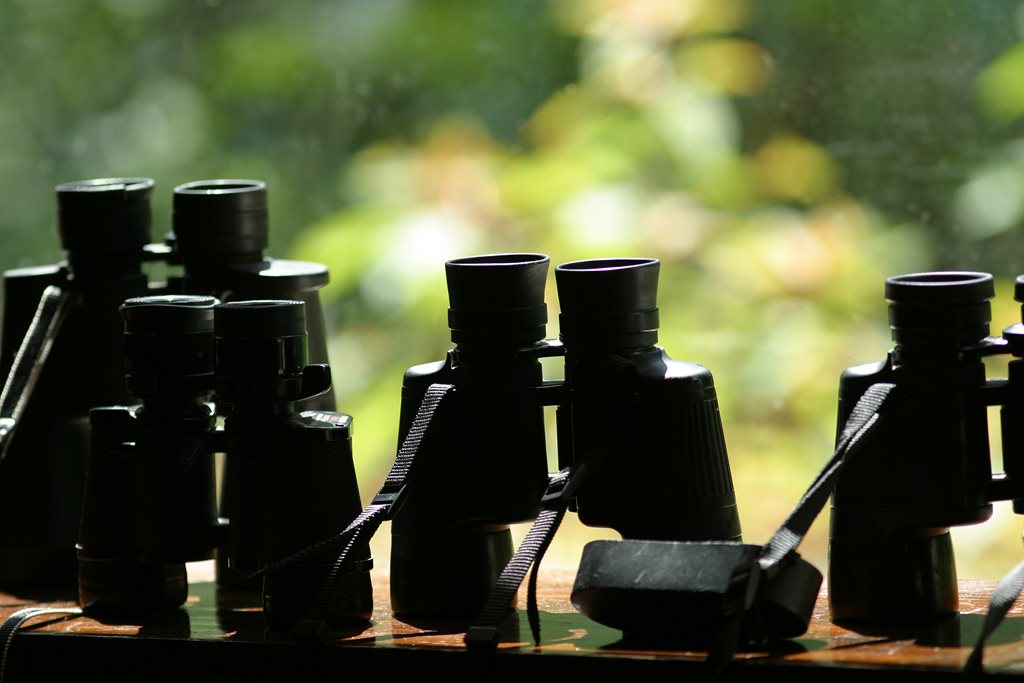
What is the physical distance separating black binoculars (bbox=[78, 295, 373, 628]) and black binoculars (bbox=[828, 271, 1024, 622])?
0.26 m

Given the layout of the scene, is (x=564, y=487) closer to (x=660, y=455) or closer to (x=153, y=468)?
(x=660, y=455)

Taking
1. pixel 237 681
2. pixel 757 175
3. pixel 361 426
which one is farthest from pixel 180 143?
pixel 237 681

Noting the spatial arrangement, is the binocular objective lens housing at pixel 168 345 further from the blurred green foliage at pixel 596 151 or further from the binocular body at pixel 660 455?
the blurred green foliage at pixel 596 151

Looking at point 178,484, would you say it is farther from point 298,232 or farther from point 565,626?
point 298,232

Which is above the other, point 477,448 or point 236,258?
point 236,258

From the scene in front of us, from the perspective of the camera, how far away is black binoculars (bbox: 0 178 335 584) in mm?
866

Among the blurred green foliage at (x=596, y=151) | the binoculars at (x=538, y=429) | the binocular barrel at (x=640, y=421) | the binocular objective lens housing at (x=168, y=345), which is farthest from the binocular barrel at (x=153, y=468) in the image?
the blurred green foliage at (x=596, y=151)

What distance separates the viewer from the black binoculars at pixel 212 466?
28.3 inches

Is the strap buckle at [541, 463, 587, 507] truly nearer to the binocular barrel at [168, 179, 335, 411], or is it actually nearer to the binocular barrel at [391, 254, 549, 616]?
the binocular barrel at [391, 254, 549, 616]

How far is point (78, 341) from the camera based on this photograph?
88 centimetres

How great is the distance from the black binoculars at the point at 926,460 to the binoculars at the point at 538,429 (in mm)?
72

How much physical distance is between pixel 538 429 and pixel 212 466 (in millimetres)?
192

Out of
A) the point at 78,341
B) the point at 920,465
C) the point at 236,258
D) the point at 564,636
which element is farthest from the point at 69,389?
the point at 920,465

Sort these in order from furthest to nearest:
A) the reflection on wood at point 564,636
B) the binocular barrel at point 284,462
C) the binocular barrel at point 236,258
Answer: the binocular barrel at point 236,258
the binocular barrel at point 284,462
the reflection on wood at point 564,636
